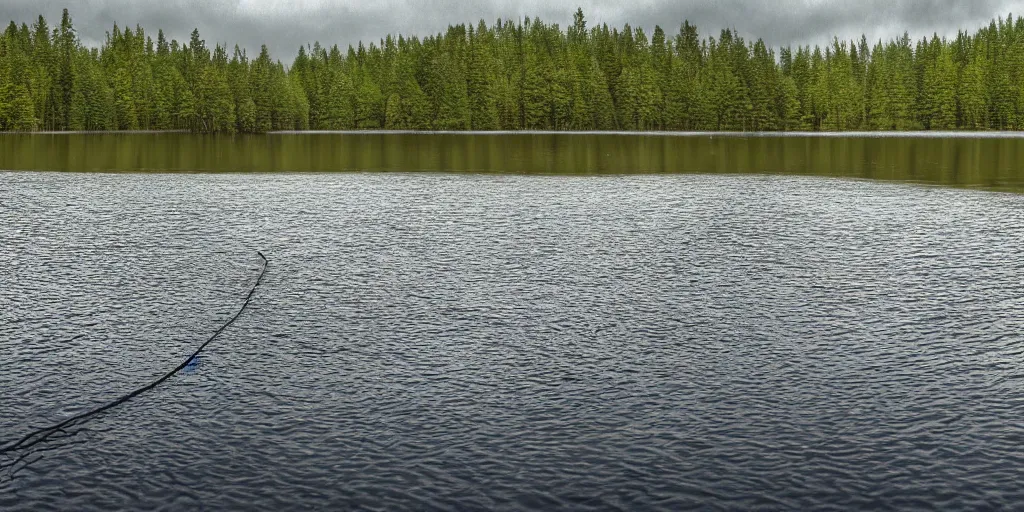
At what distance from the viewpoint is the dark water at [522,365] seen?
54.9ft

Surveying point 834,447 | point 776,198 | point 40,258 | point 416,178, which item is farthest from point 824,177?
point 834,447

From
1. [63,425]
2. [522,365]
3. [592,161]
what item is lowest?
[63,425]

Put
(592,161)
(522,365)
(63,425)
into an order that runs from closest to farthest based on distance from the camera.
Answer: (63,425)
(522,365)
(592,161)

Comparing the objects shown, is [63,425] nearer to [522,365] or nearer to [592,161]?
[522,365]

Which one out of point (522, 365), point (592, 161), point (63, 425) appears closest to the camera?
point (63, 425)

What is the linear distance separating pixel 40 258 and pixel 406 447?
24404mm

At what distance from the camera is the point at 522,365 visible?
919 inches

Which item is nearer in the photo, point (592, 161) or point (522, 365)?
point (522, 365)

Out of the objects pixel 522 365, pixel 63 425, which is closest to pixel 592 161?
pixel 522 365

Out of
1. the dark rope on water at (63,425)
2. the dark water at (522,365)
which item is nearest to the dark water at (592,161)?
the dark water at (522,365)

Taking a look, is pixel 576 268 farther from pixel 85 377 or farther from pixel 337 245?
pixel 85 377

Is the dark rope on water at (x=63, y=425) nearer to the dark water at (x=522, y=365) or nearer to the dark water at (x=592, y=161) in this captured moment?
the dark water at (x=522, y=365)

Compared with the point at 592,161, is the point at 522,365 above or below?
below

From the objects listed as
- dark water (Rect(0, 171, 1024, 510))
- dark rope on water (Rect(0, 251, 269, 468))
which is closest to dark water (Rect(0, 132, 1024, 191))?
dark water (Rect(0, 171, 1024, 510))
